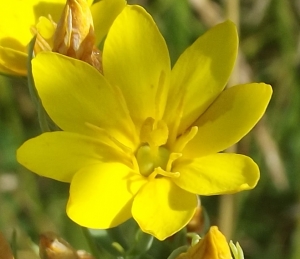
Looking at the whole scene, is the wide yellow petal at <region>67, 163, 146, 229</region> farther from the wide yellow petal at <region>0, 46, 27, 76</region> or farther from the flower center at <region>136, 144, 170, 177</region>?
the wide yellow petal at <region>0, 46, 27, 76</region>

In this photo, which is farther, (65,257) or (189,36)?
(189,36)

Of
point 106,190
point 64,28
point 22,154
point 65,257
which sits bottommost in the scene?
point 65,257

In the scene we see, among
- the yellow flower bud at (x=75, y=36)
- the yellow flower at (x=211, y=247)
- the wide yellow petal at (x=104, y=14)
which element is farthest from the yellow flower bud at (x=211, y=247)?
the wide yellow petal at (x=104, y=14)

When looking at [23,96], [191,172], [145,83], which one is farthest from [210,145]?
[23,96]

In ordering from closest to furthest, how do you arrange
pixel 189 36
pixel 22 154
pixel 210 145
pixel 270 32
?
pixel 22 154, pixel 210 145, pixel 189 36, pixel 270 32

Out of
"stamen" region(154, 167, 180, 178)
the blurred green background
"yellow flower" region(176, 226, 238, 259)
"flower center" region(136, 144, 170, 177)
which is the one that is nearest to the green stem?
"flower center" region(136, 144, 170, 177)

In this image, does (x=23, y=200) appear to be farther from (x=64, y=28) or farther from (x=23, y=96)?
(x=64, y=28)
